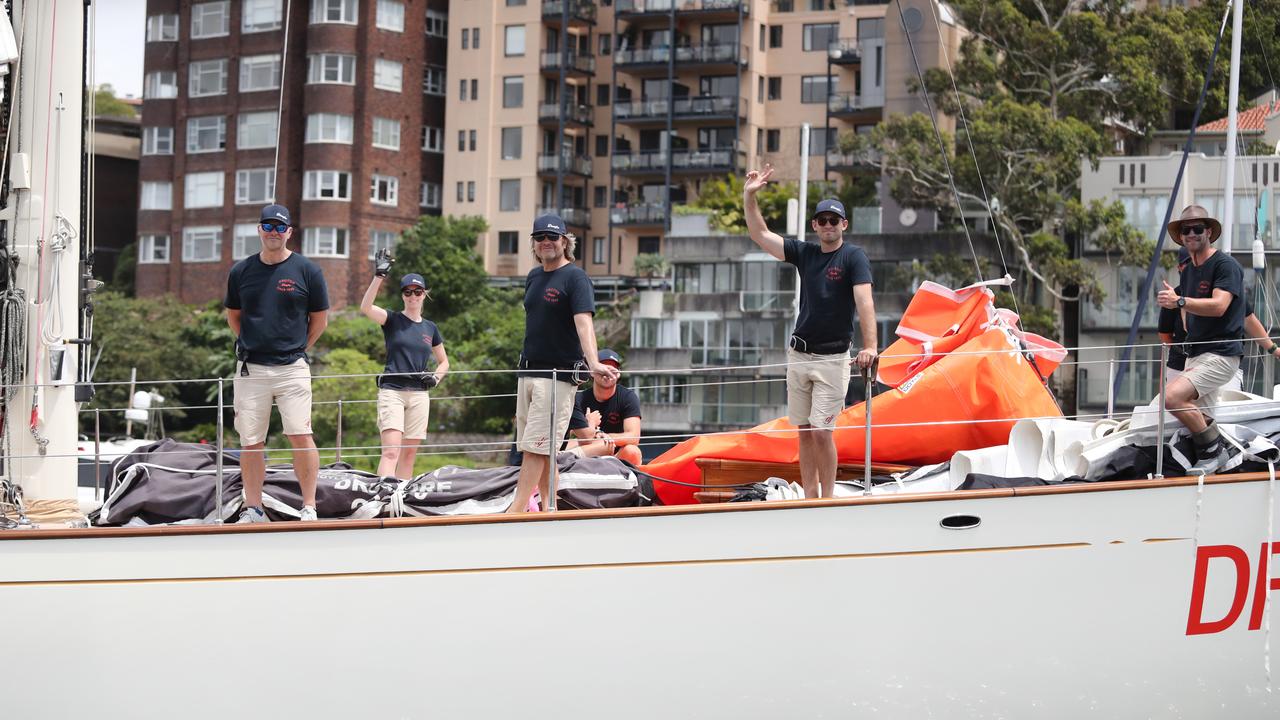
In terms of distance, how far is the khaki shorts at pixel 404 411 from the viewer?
821 cm

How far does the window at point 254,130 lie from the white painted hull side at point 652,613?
39747 mm

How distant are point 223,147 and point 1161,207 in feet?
93.9

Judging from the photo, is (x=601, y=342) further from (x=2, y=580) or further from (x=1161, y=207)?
(x=2, y=580)

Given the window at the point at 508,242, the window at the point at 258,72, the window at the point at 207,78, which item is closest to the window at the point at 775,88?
the window at the point at 508,242

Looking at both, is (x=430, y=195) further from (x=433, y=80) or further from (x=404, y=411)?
(x=404, y=411)

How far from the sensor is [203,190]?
4516 cm

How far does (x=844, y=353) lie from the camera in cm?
658

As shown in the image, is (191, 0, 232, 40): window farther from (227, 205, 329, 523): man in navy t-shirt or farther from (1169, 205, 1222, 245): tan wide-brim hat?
(1169, 205, 1222, 245): tan wide-brim hat

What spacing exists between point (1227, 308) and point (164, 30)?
4455 cm

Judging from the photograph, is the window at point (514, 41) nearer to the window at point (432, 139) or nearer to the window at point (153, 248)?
the window at point (432, 139)

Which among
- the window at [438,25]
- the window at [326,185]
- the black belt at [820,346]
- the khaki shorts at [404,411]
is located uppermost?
the window at [438,25]

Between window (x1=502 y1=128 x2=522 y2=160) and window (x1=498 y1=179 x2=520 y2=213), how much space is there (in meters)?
0.84

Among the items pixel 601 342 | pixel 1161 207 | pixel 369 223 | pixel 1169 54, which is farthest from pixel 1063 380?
pixel 369 223

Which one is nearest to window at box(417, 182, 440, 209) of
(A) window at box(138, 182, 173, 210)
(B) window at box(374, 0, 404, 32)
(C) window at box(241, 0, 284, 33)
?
(B) window at box(374, 0, 404, 32)
